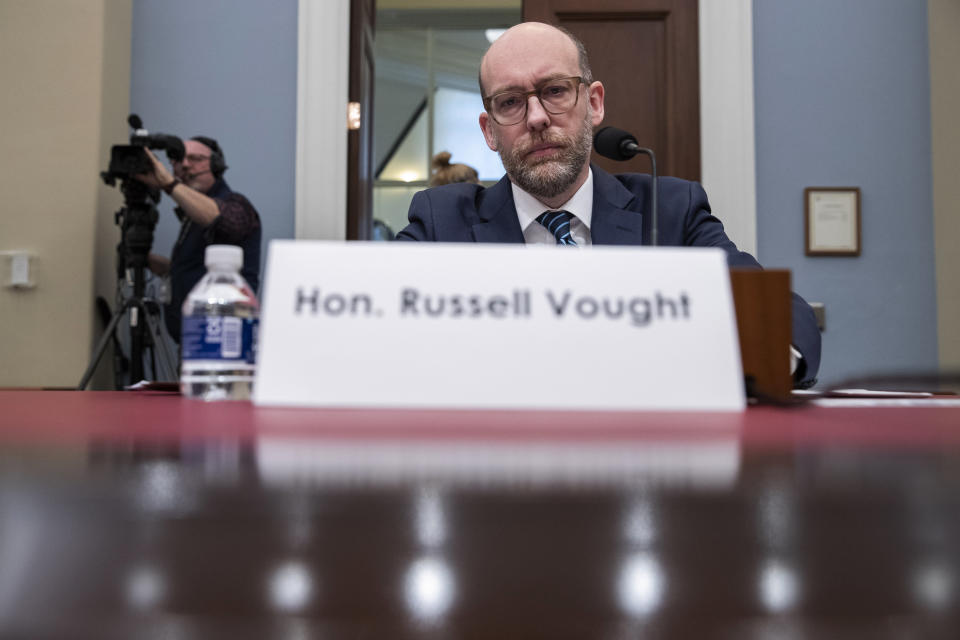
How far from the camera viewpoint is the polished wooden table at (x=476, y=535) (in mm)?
198

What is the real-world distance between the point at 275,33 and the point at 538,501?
320cm

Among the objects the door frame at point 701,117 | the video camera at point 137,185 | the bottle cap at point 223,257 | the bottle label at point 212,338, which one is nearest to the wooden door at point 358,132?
the door frame at point 701,117

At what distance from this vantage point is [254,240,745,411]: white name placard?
42 centimetres

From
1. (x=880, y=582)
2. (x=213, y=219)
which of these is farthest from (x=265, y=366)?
(x=213, y=219)

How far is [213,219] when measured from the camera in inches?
104

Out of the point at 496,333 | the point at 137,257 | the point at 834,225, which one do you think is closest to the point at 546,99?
the point at 496,333

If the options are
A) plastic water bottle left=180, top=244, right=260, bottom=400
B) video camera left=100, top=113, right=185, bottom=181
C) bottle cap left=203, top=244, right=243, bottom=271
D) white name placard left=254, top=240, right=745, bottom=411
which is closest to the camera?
white name placard left=254, top=240, right=745, bottom=411

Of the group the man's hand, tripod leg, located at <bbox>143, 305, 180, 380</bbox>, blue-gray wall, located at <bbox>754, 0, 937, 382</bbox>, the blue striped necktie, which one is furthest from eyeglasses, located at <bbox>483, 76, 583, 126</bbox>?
blue-gray wall, located at <bbox>754, 0, 937, 382</bbox>

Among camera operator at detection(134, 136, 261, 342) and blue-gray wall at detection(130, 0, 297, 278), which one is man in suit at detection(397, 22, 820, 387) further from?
blue-gray wall at detection(130, 0, 297, 278)

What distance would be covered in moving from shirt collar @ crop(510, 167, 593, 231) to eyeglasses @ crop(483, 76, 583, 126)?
14 cm

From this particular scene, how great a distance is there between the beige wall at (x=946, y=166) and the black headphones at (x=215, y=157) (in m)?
2.47

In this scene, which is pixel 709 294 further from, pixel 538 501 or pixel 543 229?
pixel 543 229

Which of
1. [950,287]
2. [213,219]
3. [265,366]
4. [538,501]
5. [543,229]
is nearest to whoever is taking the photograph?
[538,501]

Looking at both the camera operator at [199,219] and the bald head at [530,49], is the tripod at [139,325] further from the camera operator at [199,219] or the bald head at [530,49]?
the bald head at [530,49]
